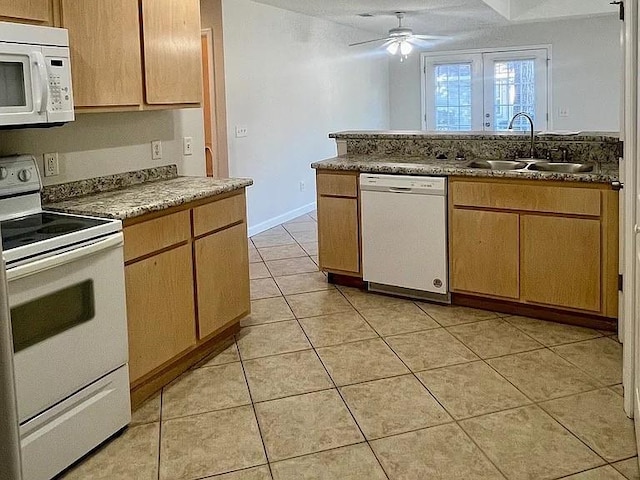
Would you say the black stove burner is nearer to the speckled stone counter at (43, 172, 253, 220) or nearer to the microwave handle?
the speckled stone counter at (43, 172, 253, 220)

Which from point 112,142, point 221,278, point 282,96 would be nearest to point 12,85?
point 112,142

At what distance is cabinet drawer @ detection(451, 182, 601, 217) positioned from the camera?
135 inches

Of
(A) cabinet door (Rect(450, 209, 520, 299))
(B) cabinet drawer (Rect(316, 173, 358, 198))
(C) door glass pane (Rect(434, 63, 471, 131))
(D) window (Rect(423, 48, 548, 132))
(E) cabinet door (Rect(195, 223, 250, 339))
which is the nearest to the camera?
(E) cabinet door (Rect(195, 223, 250, 339))

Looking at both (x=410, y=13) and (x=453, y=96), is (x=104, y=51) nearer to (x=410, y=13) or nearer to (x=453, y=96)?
(x=410, y=13)

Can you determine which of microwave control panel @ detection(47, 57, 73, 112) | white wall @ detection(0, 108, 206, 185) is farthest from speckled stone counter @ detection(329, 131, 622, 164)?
microwave control panel @ detection(47, 57, 73, 112)

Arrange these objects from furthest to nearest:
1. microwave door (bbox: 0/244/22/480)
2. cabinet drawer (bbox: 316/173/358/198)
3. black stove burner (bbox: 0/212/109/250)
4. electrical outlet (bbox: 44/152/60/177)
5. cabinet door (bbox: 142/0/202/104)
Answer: cabinet drawer (bbox: 316/173/358/198)
cabinet door (bbox: 142/0/202/104)
electrical outlet (bbox: 44/152/60/177)
black stove burner (bbox: 0/212/109/250)
microwave door (bbox: 0/244/22/480)

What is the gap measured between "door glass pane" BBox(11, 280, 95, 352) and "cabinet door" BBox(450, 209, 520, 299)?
225cm

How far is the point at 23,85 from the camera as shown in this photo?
236cm

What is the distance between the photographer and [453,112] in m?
9.48

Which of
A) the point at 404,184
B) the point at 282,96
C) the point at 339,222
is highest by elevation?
the point at 282,96

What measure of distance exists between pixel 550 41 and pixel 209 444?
773 cm

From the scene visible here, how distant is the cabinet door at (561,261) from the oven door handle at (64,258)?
88.7 inches

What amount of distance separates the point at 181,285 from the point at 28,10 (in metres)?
1.31

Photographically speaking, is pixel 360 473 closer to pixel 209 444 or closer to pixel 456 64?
pixel 209 444
